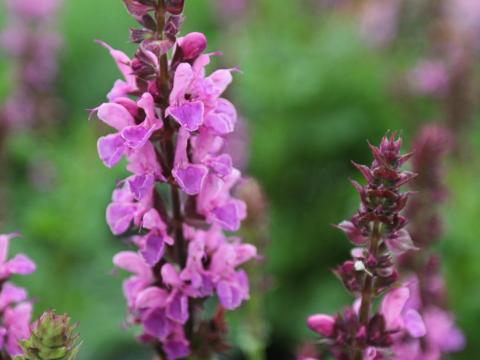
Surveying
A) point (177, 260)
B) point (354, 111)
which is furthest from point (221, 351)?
point (354, 111)

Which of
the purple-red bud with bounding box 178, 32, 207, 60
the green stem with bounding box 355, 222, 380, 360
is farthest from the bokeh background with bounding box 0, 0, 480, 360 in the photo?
the purple-red bud with bounding box 178, 32, 207, 60

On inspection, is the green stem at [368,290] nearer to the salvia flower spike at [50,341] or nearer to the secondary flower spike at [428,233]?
the salvia flower spike at [50,341]

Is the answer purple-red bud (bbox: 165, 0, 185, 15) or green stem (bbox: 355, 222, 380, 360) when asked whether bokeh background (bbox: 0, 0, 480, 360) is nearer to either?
green stem (bbox: 355, 222, 380, 360)

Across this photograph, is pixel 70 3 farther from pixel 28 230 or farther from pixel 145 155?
pixel 145 155

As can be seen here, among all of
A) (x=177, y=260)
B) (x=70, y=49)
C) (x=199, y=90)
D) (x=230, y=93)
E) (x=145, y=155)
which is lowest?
(x=177, y=260)

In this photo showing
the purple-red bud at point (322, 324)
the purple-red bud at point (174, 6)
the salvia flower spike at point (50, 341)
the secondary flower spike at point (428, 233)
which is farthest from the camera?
the secondary flower spike at point (428, 233)

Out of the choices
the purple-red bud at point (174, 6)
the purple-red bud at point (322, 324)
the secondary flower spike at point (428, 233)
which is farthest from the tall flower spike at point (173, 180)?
the secondary flower spike at point (428, 233)

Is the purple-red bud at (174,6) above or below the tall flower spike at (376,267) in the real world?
above
